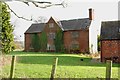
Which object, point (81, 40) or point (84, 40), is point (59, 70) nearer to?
point (84, 40)

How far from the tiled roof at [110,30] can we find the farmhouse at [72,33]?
14.0m

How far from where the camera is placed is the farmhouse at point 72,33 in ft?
183

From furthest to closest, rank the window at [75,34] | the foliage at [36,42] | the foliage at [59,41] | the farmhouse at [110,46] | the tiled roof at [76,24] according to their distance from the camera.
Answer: the foliage at [36,42] < the foliage at [59,41] < the window at [75,34] < the tiled roof at [76,24] < the farmhouse at [110,46]

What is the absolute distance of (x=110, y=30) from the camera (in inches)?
1575

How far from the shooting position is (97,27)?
62.2 m

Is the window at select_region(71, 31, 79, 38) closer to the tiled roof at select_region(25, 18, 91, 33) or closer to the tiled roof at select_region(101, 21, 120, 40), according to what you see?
the tiled roof at select_region(25, 18, 91, 33)

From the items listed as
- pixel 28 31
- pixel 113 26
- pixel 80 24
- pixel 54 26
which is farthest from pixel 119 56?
pixel 28 31

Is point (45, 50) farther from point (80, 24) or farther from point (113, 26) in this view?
point (113, 26)

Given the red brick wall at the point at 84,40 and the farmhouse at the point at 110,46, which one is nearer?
the farmhouse at the point at 110,46

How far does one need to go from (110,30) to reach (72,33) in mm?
18609

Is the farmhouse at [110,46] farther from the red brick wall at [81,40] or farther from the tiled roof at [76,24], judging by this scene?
the tiled roof at [76,24]

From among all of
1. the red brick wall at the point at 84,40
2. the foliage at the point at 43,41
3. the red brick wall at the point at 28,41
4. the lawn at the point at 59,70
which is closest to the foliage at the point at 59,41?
the foliage at the point at 43,41

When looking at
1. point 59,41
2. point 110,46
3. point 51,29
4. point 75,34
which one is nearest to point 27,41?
point 51,29

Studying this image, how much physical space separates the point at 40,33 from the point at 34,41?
244cm
